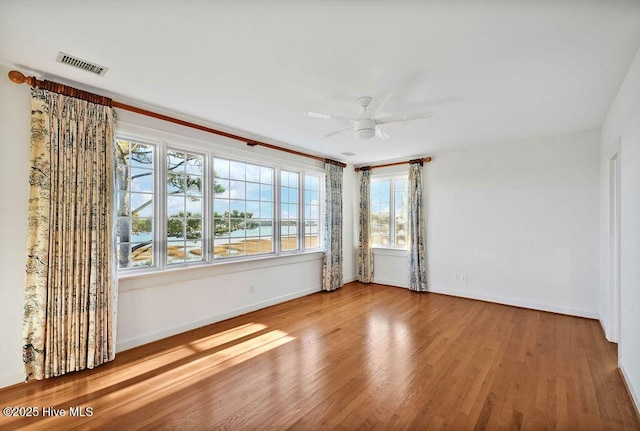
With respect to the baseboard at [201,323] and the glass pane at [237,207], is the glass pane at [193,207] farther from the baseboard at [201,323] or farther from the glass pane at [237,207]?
the baseboard at [201,323]

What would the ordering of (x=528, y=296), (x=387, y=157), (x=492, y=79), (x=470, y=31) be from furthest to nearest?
(x=387, y=157)
(x=528, y=296)
(x=492, y=79)
(x=470, y=31)

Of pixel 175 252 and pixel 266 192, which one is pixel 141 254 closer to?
pixel 175 252

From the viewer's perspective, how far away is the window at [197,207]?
313cm

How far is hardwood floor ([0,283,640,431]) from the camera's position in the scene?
6.43ft

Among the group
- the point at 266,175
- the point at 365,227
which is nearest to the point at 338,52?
the point at 266,175

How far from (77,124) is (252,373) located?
2.76m

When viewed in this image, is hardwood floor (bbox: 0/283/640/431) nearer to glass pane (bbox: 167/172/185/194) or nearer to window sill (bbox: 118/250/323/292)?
window sill (bbox: 118/250/323/292)

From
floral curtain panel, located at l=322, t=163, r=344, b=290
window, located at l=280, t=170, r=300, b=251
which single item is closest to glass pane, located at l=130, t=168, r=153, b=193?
window, located at l=280, t=170, r=300, b=251

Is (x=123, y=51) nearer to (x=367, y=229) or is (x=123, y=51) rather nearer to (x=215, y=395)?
(x=215, y=395)

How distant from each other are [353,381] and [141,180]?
3035mm

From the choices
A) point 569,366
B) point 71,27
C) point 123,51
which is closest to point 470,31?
point 123,51

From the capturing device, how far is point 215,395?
7.34 feet

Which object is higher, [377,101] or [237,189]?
[377,101]

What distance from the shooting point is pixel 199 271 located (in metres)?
3.59
